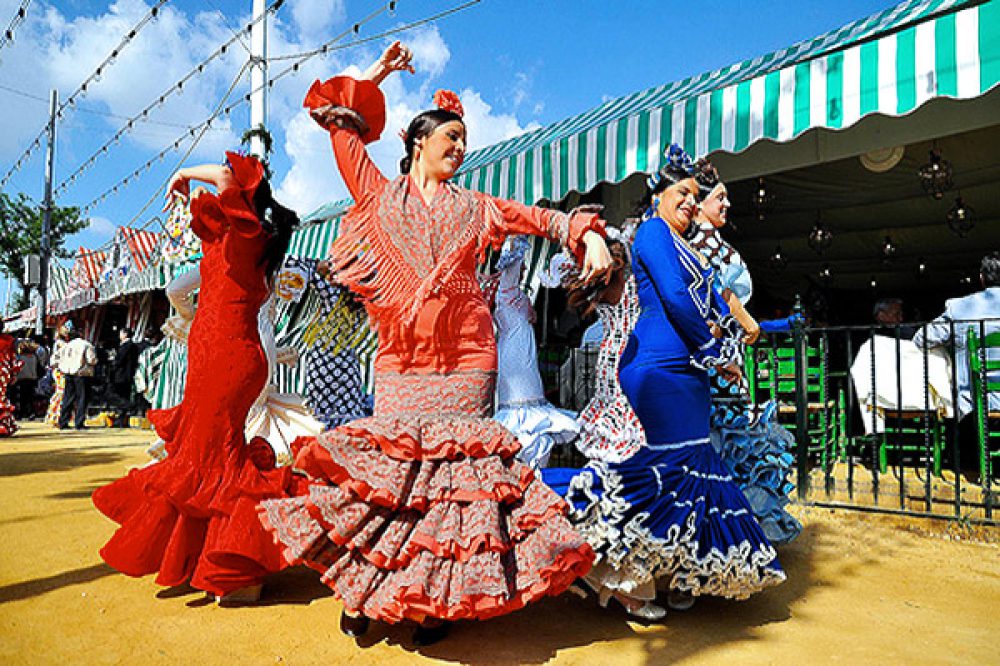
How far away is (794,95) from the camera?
4.84 m

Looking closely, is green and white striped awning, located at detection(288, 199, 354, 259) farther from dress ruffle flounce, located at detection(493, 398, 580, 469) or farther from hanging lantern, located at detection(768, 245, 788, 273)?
hanging lantern, located at detection(768, 245, 788, 273)

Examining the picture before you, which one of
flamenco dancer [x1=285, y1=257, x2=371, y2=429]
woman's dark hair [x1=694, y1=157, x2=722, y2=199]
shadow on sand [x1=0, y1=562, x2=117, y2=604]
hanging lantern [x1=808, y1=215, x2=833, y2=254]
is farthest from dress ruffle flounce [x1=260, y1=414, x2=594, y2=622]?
hanging lantern [x1=808, y1=215, x2=833, y2=254]

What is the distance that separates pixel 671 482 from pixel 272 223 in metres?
2.09

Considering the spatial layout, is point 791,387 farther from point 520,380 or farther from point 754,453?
point 754,453

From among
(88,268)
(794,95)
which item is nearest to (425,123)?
(794,95)

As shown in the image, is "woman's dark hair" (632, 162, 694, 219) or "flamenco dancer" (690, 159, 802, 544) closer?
"woman's dark hair" (632, 162, 694, 219)

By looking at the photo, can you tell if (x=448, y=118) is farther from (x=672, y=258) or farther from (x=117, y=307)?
(x=117, y=307)

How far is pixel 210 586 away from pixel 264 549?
235 mm

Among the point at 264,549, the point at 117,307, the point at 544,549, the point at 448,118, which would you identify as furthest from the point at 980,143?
the point at 117,307

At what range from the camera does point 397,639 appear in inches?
94.0

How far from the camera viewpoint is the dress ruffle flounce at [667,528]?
7.88 feet

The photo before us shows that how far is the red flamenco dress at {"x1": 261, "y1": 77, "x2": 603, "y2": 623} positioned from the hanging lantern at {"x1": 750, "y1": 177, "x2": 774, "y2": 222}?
6.50 m

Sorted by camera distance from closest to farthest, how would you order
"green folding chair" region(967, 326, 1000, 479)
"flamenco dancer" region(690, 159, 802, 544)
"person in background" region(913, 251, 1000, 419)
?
"flamenco dancer" region(690, 159, 802, 544), "green folding chair" region(967, 326, 1000, 479), "person in background" region(913, 251, 1000, 419)

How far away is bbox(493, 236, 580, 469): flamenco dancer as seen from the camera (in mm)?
4570
